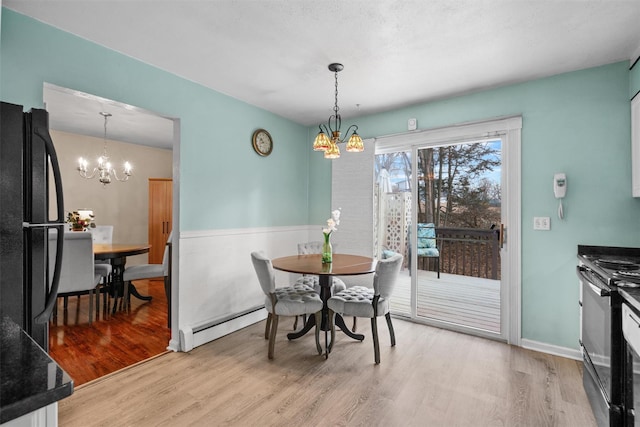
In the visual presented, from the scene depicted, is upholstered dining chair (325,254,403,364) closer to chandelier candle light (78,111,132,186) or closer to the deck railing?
the deck railing

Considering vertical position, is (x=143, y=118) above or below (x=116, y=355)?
above

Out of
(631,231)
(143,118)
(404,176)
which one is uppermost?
(143,118)

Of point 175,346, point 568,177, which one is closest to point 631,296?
point 568,177

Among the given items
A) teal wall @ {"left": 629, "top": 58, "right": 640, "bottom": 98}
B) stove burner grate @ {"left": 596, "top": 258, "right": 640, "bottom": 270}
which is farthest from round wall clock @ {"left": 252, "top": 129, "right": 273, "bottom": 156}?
teal wall @ {"left": 629, "top": 58, "right": 640, "bottom": 98}

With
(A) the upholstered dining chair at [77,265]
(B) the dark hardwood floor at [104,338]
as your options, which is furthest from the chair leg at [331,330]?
(A) the upholstered dining chair at [77,265]

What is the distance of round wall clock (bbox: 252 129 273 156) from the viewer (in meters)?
3.70

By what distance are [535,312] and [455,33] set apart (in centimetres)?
249

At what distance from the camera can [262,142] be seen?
3807 millimetres

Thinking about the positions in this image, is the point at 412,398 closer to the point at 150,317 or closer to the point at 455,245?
the point at 455,245

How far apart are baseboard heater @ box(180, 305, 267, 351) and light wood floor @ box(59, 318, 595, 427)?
12cm

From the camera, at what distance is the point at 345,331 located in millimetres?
3014

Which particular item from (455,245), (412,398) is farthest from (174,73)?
(455,245)

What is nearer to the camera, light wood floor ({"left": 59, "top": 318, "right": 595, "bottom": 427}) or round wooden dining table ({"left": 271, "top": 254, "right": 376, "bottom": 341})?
light wood floor ({"left": 59, "top": 318, "right": 595, "bottom": 427})

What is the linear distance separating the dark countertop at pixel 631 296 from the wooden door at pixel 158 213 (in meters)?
6.04
